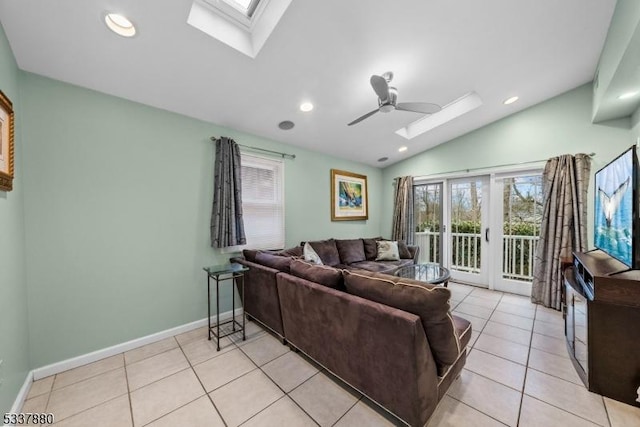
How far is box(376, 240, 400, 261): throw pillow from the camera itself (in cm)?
434

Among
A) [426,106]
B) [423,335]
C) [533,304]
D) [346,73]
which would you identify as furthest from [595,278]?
[346,73]

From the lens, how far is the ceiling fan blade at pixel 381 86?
2.02 m

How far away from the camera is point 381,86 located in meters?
2.10

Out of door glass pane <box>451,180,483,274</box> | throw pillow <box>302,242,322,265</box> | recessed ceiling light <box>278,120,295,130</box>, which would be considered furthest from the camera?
door glass pane <box>451,180,483,274</box>

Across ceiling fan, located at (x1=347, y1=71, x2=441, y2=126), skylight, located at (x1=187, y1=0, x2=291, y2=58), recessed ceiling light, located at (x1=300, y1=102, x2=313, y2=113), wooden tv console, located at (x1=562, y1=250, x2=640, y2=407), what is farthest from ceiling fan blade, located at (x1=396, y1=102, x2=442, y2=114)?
wooden tv console, located at (x1=562, y1=250, x2=640, y2=407)

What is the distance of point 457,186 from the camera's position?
4.45 m

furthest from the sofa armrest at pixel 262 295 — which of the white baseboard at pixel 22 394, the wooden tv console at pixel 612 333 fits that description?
the wooden tv console at pixel 612 333

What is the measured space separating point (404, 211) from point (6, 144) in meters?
5.17

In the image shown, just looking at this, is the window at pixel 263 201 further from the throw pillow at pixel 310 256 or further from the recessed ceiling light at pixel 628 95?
the recessed ceiling light at pixel 628 95

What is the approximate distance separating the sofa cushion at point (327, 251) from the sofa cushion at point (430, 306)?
2.31m

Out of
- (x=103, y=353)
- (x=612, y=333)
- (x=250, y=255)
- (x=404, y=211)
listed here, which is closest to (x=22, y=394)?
(x=103, y=353)

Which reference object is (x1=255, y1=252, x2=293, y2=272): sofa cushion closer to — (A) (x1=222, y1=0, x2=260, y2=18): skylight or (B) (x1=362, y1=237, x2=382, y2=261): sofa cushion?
(A) (x1=222, y1=0, x2=260, y2=18): skylight

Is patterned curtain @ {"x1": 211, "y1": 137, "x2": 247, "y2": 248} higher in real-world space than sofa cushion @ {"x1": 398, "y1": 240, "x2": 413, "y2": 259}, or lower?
higher

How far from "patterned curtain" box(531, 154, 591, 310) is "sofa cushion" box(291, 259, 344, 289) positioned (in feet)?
10.3
